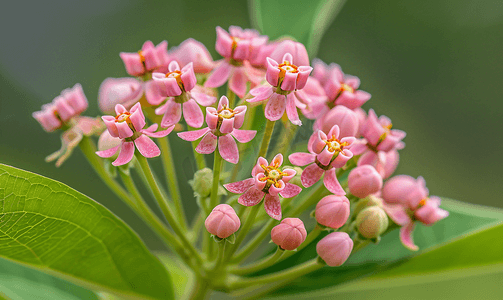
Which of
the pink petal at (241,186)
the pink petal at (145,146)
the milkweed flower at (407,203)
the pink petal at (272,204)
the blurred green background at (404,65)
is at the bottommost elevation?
the blurred green background at (404,65)

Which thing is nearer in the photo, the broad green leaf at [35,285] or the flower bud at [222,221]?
the flower bud at [222,221]

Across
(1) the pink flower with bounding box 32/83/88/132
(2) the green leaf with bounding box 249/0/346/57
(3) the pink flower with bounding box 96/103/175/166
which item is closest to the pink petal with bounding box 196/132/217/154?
(3) the pink flower with bounding box 96/103/175/166

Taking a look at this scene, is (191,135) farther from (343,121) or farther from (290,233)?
(343,121)

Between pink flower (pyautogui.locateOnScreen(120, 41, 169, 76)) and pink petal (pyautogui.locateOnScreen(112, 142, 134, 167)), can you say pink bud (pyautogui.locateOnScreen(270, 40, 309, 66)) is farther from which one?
pink petal (pyautogui.locateOnScreen(112, 142, 134, 167))

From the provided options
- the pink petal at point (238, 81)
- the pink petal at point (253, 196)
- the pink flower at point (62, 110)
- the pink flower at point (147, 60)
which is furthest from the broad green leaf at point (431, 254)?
the pink flower at point (62, 110)

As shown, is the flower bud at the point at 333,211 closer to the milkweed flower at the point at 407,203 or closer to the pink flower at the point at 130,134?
the milkweed flower at the point at 407,203

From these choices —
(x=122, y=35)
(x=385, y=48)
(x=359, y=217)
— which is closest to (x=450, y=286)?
→ (x=359, y=217)

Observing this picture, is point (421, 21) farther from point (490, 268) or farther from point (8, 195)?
point (8, 195)
